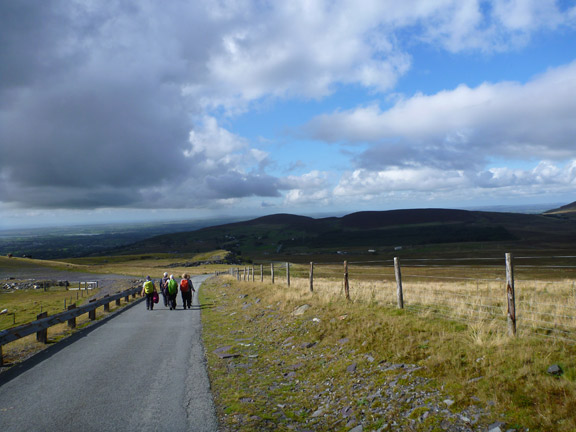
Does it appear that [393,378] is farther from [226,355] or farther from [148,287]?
[148,287]

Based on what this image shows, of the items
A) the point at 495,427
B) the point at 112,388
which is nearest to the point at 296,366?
the point at 112,388

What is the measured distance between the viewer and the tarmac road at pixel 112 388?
19.1 feet

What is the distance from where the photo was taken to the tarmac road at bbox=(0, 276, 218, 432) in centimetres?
582

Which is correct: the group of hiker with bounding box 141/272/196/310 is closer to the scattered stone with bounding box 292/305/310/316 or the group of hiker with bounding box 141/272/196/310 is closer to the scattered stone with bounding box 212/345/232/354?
the scattered stone with bounding box 292/305/310/316

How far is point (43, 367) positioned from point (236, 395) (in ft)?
17.1

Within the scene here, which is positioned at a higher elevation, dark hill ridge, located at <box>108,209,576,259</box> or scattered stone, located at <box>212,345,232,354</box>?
scattered stone, located at <box>212,345,232,354</box>

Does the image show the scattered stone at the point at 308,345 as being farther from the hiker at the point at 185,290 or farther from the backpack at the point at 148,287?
the backpack at the point at 148,287

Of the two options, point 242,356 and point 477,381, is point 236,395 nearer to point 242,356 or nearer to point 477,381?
point 242,356

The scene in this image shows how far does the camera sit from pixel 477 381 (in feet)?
19.4

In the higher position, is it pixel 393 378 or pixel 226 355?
pixel 393 378

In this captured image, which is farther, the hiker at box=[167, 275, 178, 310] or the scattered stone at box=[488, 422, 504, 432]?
the hiker at box=[167, 275, 178, 310]

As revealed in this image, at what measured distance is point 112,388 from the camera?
7328 mm

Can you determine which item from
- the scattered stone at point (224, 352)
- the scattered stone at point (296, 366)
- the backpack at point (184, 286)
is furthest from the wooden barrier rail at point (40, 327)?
the scattered stone at point (296, 366)

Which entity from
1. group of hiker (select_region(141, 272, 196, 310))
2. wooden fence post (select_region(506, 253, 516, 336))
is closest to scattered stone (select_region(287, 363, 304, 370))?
wooden fence post (select_region(506, 253, 516, 336))
